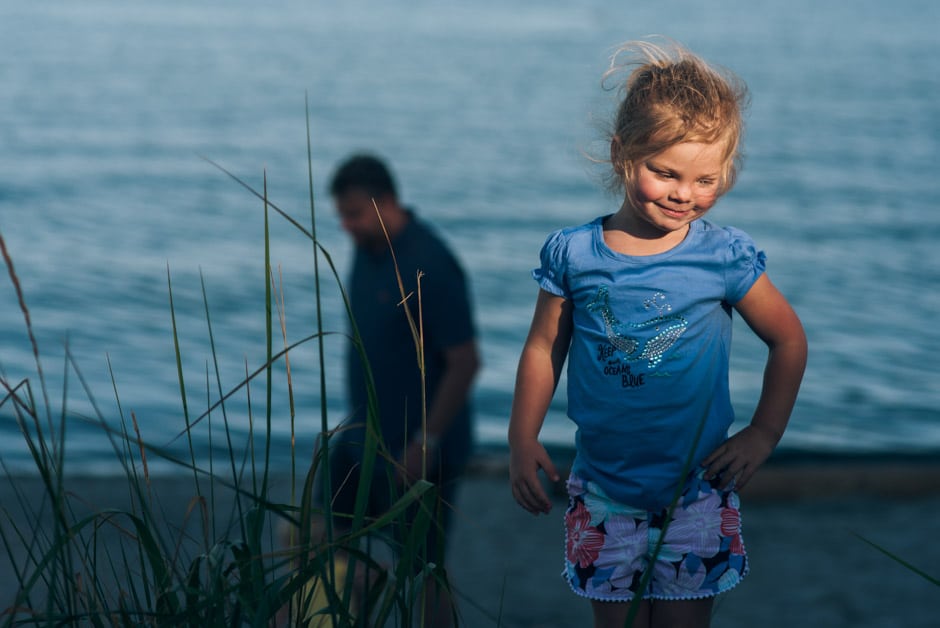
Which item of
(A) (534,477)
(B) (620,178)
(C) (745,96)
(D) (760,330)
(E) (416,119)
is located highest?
(C) (745,96)

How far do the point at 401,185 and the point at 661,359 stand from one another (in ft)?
71.9

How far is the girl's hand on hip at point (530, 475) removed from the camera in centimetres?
210

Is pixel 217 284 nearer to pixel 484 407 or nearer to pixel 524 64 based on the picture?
pixel 484 407

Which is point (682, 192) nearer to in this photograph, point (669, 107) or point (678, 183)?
point (678, 183)

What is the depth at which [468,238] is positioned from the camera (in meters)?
18.8

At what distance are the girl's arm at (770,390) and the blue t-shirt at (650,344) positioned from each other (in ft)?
0.13

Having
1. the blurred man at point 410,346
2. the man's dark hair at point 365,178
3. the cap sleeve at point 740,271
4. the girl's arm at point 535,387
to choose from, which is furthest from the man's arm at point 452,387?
the cap sleeve at point 740,271

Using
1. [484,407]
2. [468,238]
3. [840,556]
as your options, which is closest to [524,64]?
[468,238]

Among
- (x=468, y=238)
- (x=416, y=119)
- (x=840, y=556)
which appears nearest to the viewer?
(x=840, y=556)

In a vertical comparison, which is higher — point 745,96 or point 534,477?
point 745,96

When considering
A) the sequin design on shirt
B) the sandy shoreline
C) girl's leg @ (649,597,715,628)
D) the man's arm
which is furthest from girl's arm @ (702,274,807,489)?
the sandy shoreline

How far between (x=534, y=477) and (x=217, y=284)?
1352 centimetres

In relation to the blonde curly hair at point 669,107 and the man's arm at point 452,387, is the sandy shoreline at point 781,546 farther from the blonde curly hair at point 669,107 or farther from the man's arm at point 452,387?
the blonde curly hair at point 669,107

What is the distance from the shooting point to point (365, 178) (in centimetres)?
456
